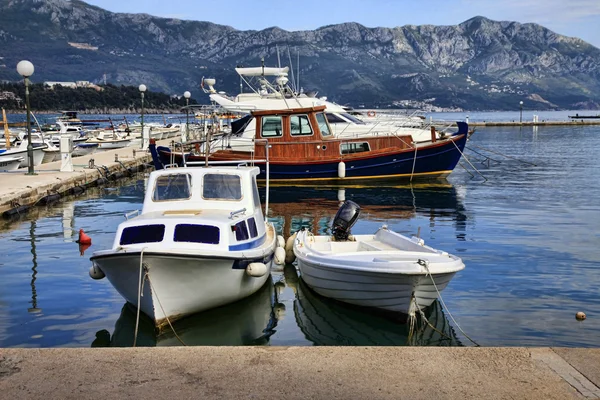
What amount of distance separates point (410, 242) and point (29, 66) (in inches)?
667

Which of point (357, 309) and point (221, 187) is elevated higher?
point (221, 187)

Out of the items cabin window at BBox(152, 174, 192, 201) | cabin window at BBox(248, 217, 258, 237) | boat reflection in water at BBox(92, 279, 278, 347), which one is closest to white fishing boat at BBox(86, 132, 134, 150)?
cabin window at BBox(152, 174, 192, 201)

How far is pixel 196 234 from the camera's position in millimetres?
9852

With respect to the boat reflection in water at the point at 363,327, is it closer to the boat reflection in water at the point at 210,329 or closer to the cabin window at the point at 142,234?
the boat reflection in water at the point at 210,329

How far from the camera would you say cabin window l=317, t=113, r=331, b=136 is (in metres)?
27.6

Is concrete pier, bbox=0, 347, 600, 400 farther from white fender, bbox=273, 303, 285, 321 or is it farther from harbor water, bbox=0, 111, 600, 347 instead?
white fender, bbox=273, 303, 285, 321

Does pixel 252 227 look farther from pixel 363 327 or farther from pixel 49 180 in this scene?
pixel 49 180

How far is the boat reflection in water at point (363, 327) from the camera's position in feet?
31.5

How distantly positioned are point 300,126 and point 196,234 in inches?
702

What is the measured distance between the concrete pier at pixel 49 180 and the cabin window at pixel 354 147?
32.6 feet

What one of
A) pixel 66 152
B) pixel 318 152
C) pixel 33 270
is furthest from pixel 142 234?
pixel 66 152

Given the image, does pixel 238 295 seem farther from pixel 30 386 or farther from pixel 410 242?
pixel 30 386

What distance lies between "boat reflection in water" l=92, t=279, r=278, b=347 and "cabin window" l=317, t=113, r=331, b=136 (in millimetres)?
17121

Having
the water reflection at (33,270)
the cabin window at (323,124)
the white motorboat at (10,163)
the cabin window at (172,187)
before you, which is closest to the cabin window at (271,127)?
the cabin window at (323,124)
